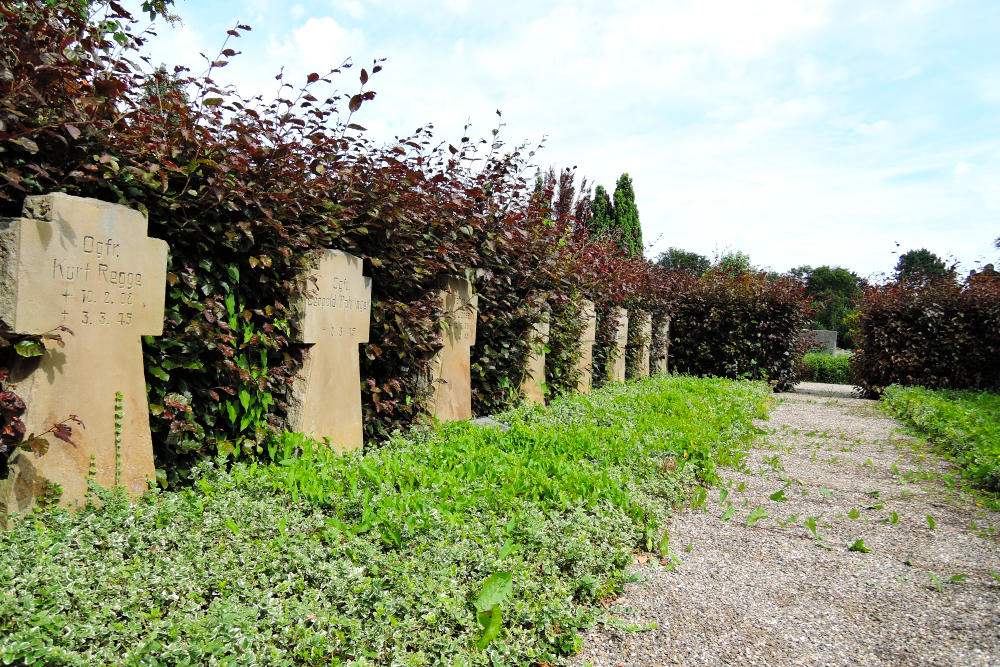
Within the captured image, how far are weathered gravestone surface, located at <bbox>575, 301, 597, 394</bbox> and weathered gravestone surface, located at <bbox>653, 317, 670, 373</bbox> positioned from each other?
4.40m

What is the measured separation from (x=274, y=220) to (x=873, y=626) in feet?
11.7

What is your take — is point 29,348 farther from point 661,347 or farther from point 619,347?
point 661,347

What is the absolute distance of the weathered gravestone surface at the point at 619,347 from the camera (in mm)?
9828

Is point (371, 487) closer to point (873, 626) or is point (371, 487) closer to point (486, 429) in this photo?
Result: point (486, 429)

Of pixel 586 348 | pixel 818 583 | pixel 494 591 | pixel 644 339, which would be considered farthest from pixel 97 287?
pixel 644 339

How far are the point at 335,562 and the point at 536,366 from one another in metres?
4.91

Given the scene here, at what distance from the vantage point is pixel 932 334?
12914mm

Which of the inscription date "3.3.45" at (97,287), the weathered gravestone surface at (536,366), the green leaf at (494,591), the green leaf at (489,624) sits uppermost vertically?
the inscription date "3.3.45" at (97,287)

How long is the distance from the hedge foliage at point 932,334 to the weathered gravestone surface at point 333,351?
42.1 feet

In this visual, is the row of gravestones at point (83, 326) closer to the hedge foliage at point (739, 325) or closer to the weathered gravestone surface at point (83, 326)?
the weathered gravestone surface at point (83, 326)

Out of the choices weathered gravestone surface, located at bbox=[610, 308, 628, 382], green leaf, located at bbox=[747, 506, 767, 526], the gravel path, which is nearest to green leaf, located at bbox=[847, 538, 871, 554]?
the gravel path

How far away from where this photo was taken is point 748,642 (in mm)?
2629

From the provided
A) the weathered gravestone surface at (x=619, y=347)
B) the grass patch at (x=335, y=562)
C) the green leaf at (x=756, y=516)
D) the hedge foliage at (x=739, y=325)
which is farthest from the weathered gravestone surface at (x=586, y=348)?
the hedge foliage at (x=739, y=325)

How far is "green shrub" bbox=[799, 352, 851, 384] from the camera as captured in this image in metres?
22.0
